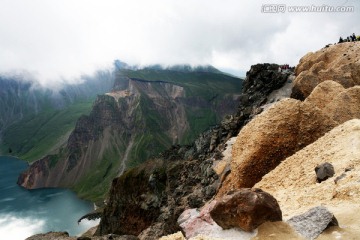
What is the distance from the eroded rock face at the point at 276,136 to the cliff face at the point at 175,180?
27551 mm

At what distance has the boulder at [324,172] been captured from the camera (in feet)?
66.6

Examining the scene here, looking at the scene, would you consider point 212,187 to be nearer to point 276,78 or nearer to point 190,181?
point 190,181

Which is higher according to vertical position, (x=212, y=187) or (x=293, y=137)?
(x=293, y=137)

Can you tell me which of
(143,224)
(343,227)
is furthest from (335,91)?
(143,224)

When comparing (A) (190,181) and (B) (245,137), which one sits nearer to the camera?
(B) (245,137)

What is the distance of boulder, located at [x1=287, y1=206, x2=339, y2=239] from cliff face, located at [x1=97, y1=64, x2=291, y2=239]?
44.2 metres

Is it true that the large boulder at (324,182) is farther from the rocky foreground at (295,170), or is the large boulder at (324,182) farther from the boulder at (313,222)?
the boulder at (313,222)

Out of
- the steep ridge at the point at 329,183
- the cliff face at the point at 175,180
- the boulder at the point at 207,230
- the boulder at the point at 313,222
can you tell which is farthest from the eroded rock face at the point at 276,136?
the cliff face at the point at 175,180

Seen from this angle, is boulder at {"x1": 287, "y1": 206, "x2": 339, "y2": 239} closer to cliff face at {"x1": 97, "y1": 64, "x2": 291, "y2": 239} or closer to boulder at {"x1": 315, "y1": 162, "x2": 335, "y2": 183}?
boulder at {"x1": 315, "y1": 162, "x2": 335, "y2": 183}

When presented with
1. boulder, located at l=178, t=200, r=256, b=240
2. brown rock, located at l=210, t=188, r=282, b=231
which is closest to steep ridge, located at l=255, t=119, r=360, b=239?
brown rock, located at l=210, t=188, r=282, b=231

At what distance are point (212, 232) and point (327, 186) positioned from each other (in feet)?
25.8

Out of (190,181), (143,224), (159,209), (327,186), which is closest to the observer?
(327,186)

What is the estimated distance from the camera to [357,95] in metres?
37.1

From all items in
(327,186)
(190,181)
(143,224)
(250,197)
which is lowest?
(143,224)
